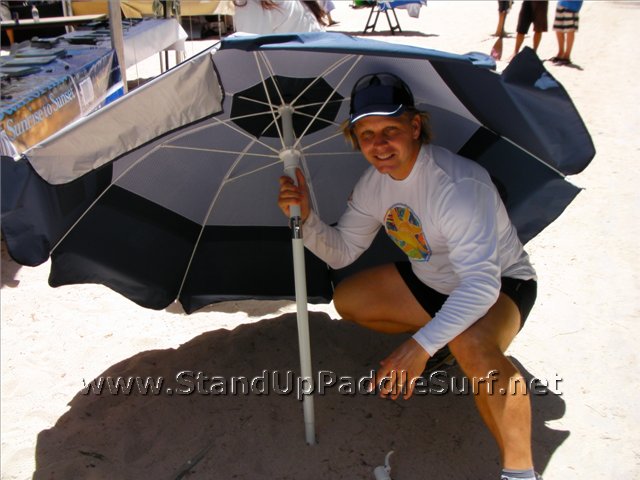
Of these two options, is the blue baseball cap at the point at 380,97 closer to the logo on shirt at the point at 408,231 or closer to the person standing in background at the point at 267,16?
the logo on shirt at the point at 408,231

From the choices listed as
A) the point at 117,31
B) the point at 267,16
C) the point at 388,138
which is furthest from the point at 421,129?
the point at 117,31

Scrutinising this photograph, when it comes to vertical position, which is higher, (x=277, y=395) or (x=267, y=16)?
(x=267, y=16)

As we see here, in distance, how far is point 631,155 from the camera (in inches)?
219

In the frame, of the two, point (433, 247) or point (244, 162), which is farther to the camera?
point (244, 162)

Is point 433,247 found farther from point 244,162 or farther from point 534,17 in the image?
point 534,17

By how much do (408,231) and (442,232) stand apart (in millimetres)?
230

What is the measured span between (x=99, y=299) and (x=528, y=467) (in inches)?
102

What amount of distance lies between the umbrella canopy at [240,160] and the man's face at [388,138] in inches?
9.7

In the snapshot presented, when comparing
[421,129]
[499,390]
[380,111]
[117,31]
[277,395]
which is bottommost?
[277,395]

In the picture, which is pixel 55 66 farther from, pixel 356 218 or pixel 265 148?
pixel 356 218

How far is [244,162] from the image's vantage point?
284cm

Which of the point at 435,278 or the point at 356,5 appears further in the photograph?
the point at 356,5

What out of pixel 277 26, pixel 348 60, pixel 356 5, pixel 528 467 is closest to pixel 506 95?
pixel 348 60

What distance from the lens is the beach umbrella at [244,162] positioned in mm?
2055
